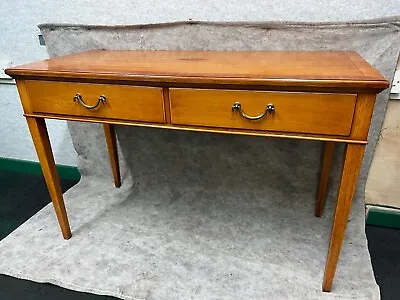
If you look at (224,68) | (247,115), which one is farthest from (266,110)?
(224,68)

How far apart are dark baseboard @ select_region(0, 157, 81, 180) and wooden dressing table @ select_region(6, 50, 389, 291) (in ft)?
2.17

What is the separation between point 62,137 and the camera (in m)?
1.68

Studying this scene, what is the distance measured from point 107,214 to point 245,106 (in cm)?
85

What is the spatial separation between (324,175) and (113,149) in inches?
34.9

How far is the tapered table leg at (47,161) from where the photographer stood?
1073 mm

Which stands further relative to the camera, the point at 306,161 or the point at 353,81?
the point at 306,161

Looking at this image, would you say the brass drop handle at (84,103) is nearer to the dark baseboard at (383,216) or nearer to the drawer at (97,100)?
the drawer at (97,100)

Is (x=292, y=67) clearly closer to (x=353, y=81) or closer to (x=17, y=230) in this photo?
(x=353, y=81)

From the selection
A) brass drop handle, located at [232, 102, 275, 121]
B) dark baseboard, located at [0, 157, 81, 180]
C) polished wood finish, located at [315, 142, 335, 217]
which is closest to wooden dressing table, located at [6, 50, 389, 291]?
brass drop handle, located at [232, 102, 275, 121]

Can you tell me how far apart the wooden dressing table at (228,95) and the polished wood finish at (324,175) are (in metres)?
0.34

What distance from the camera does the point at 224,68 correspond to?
35.6 inches

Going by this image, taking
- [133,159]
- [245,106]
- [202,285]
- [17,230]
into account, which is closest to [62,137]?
[133,159]

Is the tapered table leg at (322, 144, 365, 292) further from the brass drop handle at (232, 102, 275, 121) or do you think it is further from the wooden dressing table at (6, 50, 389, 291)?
the brass drop handle at (232, 102, 275, 121)

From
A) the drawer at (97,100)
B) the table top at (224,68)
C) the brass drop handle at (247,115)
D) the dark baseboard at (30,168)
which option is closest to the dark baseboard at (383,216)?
the table top at (224,68)
